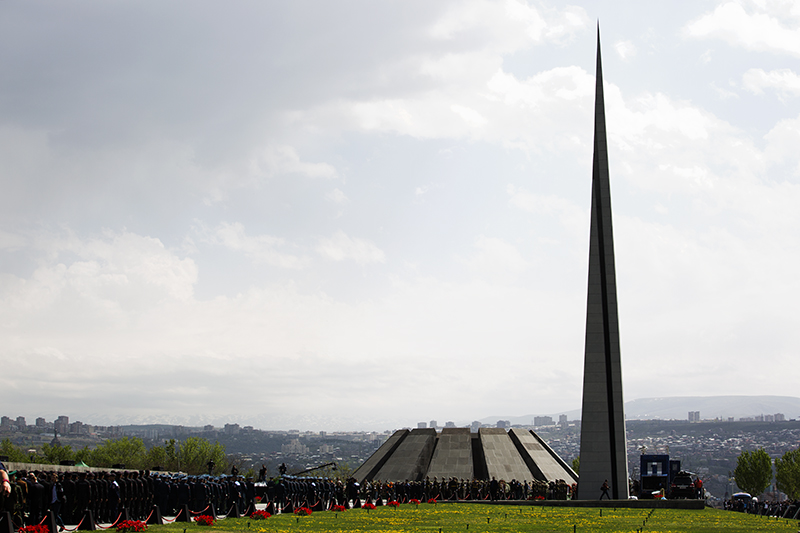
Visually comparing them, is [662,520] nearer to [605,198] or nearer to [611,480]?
[611,480]

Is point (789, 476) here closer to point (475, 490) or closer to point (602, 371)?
point (602, 371)

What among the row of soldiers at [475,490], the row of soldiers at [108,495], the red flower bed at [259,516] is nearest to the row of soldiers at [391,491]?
the row of soldiers at [475,490]

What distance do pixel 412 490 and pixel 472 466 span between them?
35.3 ft

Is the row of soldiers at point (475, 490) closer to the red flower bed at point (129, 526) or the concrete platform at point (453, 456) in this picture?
the concrete platform at point (453, 456)

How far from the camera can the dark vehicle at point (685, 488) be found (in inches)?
1503

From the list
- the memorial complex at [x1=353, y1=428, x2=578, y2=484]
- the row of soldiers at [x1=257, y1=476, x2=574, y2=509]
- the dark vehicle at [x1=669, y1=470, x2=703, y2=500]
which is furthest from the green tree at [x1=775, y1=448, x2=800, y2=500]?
the row of soldiers at [x1=257, y1=476, x2=574, y2=509]

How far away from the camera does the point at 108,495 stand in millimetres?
20891

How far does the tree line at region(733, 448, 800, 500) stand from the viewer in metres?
66.6

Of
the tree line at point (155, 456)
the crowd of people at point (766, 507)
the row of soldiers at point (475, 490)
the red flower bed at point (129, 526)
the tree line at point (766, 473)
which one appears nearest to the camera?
the red flower bed at point (129, 526)

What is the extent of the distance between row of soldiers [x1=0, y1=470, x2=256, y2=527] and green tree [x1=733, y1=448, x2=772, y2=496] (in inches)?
2456

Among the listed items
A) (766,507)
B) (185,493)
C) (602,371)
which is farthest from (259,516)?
(766,507)

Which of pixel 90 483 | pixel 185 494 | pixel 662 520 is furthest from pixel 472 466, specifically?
pixel 90 483

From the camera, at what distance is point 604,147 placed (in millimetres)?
45250

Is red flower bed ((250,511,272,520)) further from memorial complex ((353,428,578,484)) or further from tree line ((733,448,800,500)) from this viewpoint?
tree line ((733,448,800,500))
